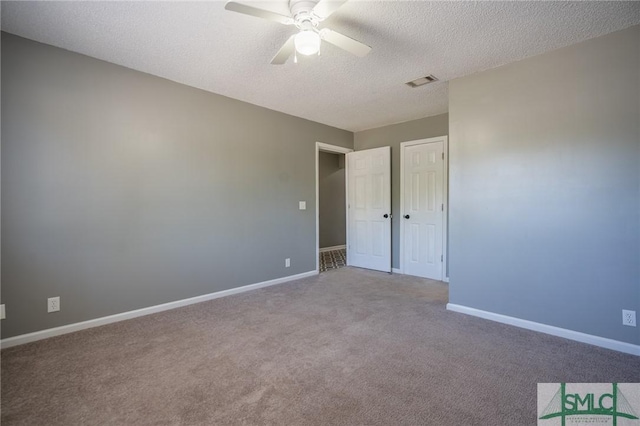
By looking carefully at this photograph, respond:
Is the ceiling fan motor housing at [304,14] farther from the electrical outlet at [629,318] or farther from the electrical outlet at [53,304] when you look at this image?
the electrical outlet at [629,318]

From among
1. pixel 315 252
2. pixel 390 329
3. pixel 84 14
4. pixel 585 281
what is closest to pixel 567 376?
pixel 585 281

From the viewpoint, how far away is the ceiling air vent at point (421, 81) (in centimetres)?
331

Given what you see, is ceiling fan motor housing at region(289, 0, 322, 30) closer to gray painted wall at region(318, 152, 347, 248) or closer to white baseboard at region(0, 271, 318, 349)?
white baseboard at region(0, 271, 318, 349)

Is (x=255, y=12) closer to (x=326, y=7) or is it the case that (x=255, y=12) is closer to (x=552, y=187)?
(x=326, y=7)

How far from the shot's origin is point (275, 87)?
353 centimetres

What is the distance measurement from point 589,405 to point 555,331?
1085 mm

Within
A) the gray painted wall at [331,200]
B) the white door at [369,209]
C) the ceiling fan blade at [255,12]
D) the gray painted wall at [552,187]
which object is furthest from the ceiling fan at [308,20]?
the gray painted wall at [331,200]

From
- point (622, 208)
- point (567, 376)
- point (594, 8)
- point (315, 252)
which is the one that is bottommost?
point (567, 376)

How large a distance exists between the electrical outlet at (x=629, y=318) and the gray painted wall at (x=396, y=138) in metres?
2.93

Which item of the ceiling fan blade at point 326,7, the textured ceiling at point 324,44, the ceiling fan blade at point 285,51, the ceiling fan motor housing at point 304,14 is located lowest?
the ceiling fan blade at point 285,51

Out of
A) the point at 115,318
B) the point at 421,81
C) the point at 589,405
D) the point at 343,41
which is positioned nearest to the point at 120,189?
the point at 115,318

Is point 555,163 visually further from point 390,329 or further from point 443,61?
point 390,329

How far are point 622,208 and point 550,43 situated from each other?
151 centimetres

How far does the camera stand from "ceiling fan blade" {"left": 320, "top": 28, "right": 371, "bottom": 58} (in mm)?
2039
